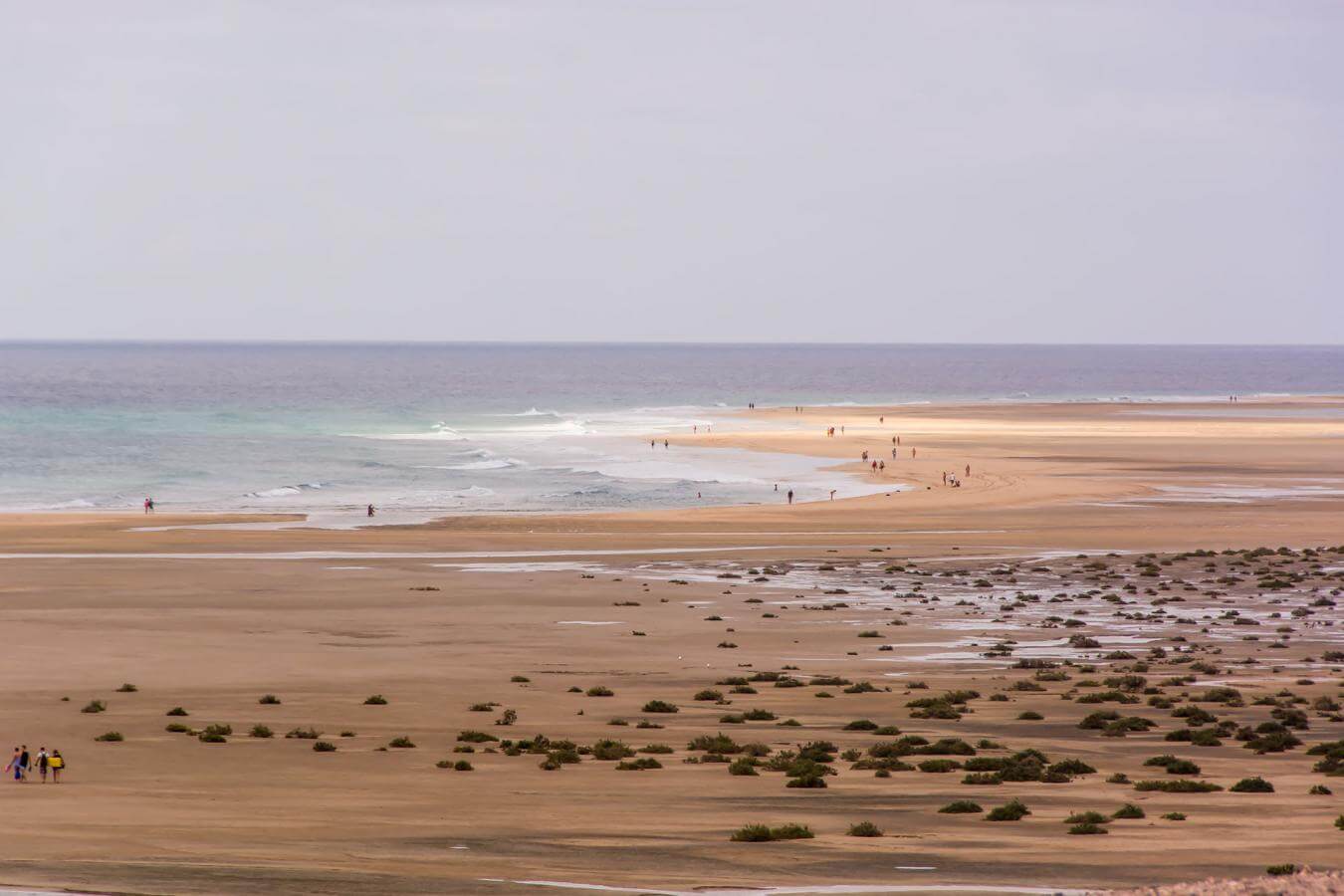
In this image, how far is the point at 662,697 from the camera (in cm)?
Result: 3047

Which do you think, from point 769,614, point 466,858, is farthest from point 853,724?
point 769,614

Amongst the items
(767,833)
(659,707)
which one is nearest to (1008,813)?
(767,833)

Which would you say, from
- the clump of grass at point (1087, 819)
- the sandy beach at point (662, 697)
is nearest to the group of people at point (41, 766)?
the sandy beach at point (662, 697)

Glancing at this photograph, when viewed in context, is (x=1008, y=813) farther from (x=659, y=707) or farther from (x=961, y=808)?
(x=659, y=707)

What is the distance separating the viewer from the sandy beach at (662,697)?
58.3ft

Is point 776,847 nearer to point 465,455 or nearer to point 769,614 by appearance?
point 769,614

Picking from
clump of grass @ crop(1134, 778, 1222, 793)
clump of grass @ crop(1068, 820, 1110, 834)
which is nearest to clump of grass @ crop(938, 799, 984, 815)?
clump of grass @ crop(1068, 820, 1110, 834)

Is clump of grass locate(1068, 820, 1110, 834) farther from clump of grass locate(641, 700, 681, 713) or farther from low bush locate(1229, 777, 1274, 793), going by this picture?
clump of grass locate(641, 700, 681, 713)

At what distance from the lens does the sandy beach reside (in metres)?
17.8

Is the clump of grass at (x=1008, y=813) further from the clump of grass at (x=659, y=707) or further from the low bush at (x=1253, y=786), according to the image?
the clump of grass at (x=659, y=707)

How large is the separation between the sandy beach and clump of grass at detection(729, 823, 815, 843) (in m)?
0.16

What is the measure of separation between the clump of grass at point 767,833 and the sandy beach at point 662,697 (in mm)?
157

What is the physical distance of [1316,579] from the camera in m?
47.4

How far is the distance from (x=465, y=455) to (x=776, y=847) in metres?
95.1
